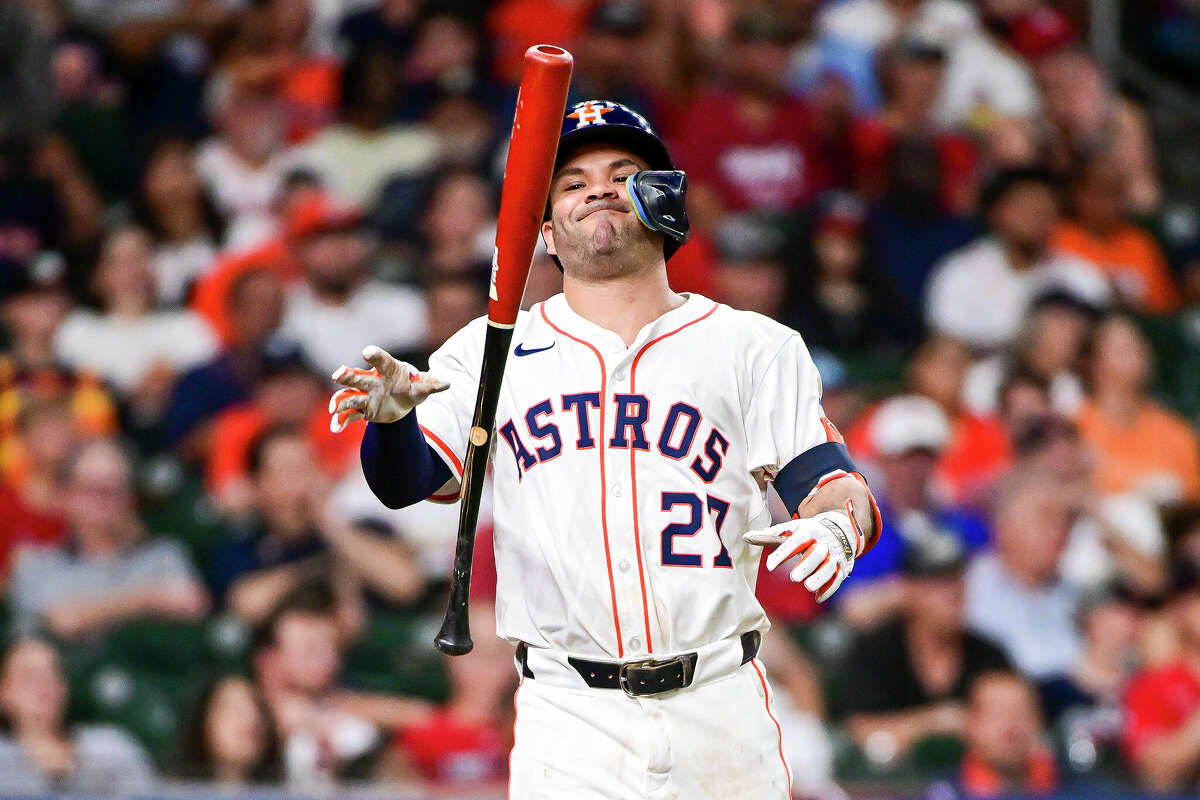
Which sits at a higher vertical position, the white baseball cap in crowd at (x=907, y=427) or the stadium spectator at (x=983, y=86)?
the stadium spectator at (x=983, y=86)

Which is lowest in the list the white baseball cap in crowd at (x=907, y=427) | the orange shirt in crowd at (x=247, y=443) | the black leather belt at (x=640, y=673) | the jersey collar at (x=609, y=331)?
the orange shirt in crowd at (x=247, y=443)

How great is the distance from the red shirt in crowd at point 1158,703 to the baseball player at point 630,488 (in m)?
2.93

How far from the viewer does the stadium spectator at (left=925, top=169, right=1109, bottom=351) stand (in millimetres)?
7195

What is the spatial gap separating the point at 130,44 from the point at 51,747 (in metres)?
4.01

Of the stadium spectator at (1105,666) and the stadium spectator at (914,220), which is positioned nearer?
the stadium spectator at (1105,666)

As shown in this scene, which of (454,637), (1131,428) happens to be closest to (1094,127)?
(1131,428)

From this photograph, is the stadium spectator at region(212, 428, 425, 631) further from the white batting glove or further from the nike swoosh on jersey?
the white batting glove

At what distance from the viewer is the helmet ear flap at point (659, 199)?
3.06m

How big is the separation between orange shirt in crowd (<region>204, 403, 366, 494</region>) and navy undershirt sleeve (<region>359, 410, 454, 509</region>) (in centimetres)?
328

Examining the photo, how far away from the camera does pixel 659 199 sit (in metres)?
3.06

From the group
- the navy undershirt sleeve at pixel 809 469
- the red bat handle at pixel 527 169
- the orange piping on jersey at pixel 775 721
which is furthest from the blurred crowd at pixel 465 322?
the red bat handle at pixel 527 169

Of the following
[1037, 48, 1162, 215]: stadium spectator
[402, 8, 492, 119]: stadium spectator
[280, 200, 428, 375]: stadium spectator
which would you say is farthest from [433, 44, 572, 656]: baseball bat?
[1037, 48, 1162, 215]: stadium spectator

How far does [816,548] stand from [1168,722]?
134 inches

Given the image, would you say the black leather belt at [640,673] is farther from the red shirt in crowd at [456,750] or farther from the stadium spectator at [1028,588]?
Answer: the stadium spectator at [1028,588]
